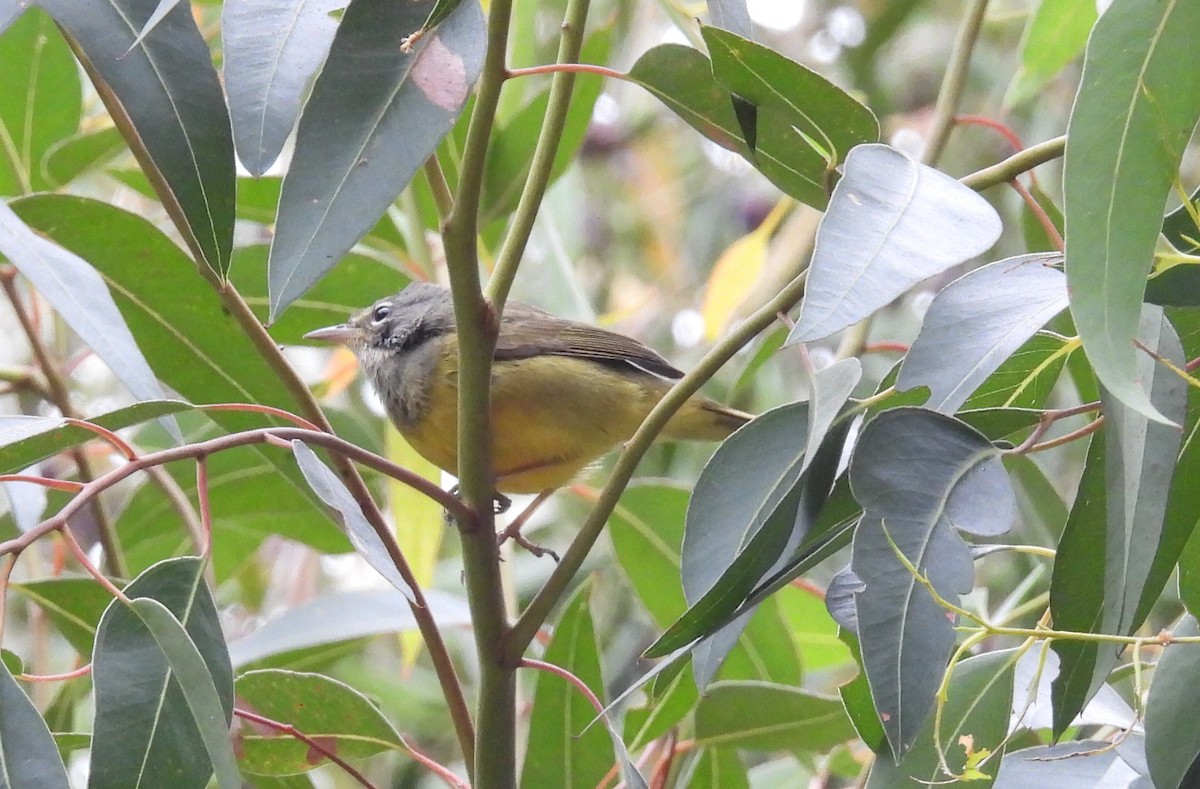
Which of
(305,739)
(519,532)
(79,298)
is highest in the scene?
(79,298)

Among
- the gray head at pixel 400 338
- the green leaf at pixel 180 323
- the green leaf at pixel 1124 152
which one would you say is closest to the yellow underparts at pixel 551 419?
the gray head at pixel 400 338

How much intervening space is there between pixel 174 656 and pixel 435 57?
791 millimetres

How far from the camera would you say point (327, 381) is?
4160mm

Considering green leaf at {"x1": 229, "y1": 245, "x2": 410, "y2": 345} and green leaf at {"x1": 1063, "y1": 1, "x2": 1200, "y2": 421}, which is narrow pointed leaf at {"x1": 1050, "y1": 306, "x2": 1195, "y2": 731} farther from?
green leaf at {"x1": 229, "y1": 245, "x2": 410, "y2": 345}

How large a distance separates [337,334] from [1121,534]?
103 inches

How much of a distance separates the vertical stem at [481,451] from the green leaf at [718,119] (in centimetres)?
26

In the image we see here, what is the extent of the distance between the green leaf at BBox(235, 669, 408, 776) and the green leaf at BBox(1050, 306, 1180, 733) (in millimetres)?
1182

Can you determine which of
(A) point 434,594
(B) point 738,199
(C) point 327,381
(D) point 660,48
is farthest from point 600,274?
(D) point 660,48

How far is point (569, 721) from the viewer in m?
2.53

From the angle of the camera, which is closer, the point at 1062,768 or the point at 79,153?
the point at 1062,768

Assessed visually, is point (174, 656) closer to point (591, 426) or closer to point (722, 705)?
point (722, 705)

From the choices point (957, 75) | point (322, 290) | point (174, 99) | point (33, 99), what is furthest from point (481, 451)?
point (33, 99)

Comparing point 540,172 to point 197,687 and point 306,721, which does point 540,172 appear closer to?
point 197,687

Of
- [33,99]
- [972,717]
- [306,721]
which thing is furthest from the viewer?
[33,99]
